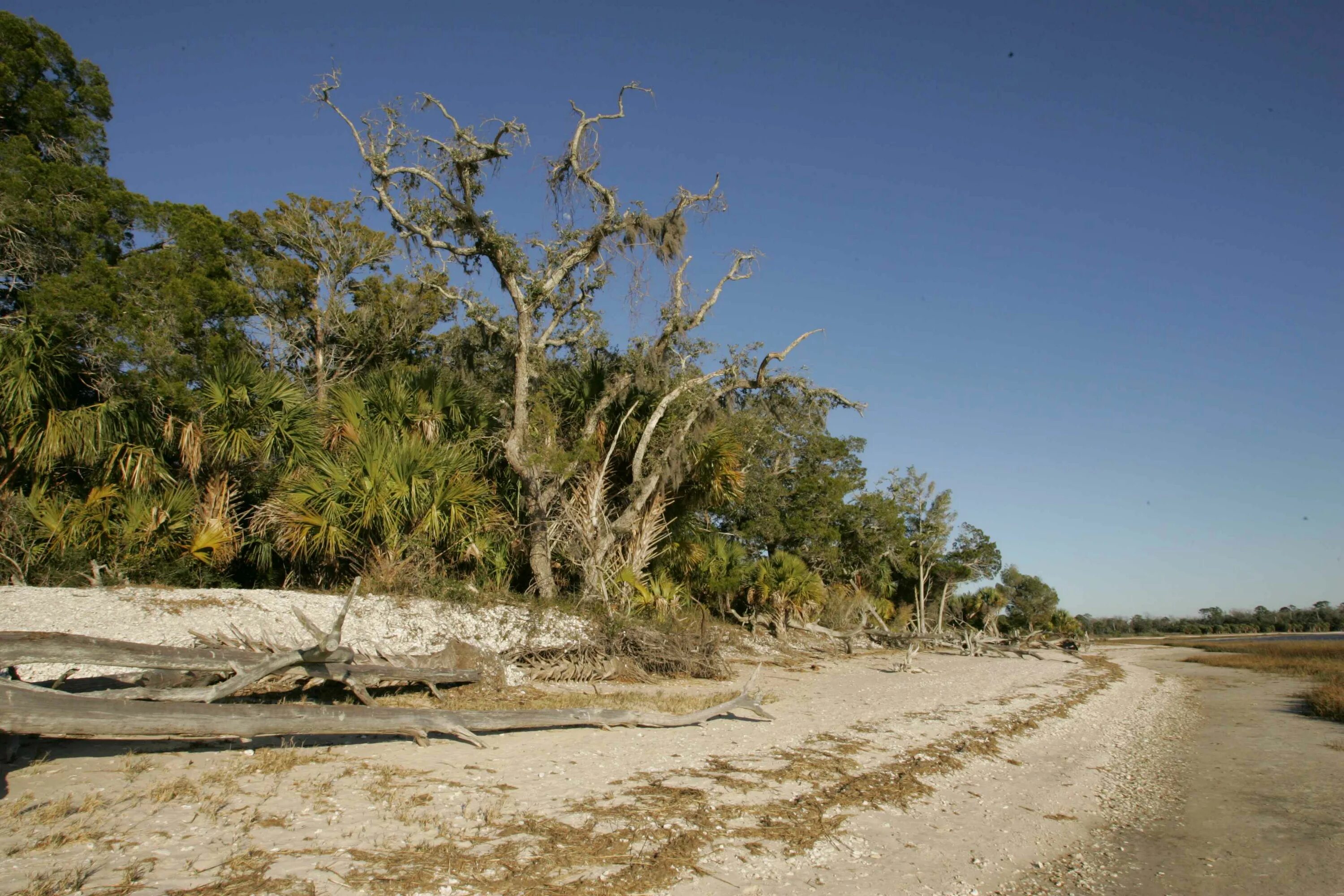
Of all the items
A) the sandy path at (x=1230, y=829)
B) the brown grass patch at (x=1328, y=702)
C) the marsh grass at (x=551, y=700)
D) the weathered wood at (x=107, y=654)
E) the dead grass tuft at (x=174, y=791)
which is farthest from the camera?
the brown grass patch at (x=1328, y=702)

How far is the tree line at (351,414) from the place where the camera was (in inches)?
467

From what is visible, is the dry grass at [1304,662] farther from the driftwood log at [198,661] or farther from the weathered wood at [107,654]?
the weathered wood at [107,654]

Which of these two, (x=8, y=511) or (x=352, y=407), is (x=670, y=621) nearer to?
(x=352, y=407)

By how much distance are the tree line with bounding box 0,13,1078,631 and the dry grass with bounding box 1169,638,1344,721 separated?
1280cm

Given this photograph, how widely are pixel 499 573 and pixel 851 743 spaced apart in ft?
24.5

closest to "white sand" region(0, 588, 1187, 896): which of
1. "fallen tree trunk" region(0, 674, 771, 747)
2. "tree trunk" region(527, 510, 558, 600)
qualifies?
"fallen tree trunk" region(0, 674, 771, 747)

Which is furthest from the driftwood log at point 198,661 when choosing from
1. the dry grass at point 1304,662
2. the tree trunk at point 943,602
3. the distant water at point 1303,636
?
the distant water at point 1303,636

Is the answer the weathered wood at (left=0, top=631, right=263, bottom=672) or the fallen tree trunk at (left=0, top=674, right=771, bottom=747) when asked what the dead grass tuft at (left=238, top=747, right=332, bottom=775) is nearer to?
the fallen tree trunk at (left=0, top=674, right=771, bottom=747)

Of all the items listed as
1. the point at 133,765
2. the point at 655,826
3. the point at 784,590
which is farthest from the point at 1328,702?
the point at 133,765

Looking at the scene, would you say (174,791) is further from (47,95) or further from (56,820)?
(47,95)

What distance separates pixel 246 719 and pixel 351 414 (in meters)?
8.25

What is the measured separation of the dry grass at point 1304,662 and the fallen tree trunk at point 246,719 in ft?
55.4

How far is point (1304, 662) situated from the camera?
31.0 m

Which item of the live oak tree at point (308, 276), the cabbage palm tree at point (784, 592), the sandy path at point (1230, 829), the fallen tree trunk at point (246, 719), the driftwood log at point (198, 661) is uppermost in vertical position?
the live oak tree at point (308, 276)
